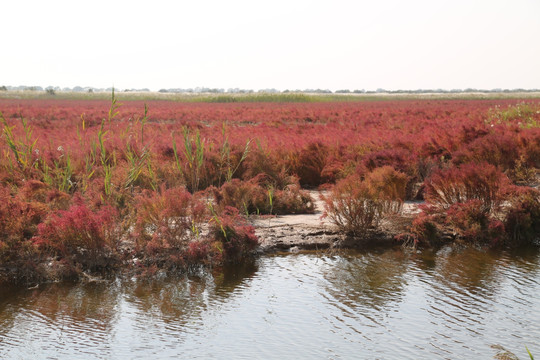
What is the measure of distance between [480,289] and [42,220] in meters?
6.19

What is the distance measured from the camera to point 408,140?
15.9 m

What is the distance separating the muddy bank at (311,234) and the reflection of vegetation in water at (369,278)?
1.53 ft

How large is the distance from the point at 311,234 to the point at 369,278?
1.95 m

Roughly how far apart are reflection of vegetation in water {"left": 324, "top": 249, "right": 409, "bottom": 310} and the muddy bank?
0.47 metres


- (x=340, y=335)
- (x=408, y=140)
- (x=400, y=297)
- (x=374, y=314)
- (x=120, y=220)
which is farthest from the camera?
(x=408, y=140)

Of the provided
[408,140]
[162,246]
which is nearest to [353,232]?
[162,246]

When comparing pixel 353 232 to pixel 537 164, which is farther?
pixel 537 164

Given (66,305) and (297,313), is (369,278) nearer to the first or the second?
(297,313)

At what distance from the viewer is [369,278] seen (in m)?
7.77

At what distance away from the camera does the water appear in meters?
5.70

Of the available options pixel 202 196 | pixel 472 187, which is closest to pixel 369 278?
pixel 472 187

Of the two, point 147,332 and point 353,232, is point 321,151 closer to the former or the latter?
point 353,232

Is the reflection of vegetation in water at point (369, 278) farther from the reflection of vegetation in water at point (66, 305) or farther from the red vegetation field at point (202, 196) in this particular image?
the reflection of vegetation in water at point (66, 305)

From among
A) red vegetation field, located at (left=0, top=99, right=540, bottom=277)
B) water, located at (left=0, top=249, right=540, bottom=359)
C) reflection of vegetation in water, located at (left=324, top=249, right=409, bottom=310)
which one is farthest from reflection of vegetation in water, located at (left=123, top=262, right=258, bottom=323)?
reflection of vegetation in water, located at (left=324, top=249, right=409, bottom=310)
